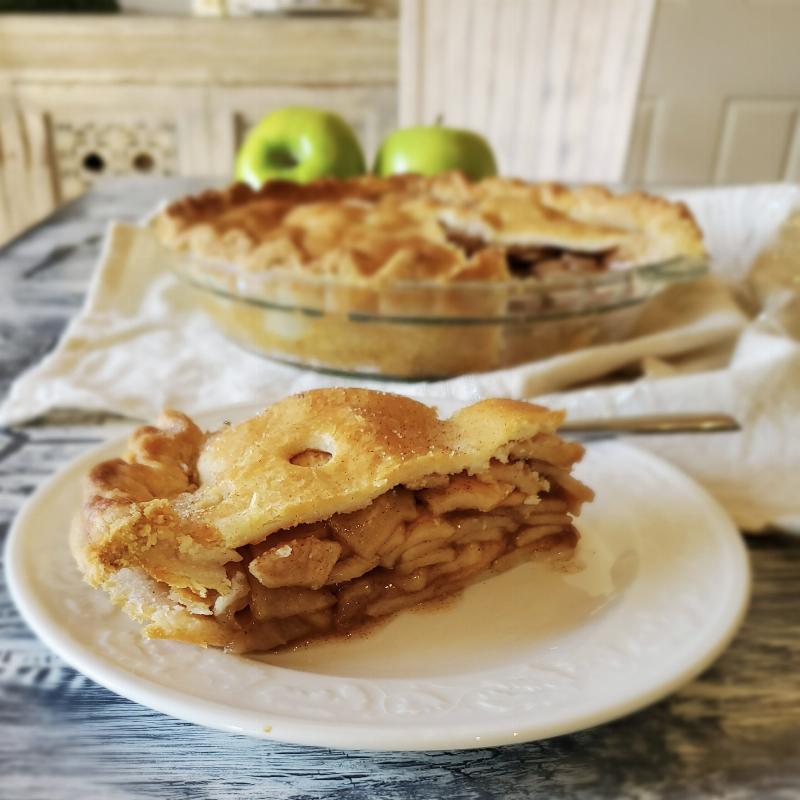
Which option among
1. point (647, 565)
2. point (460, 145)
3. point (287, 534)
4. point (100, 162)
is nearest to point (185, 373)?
point (287, 534)

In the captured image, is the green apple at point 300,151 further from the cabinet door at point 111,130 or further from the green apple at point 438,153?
the cabinet door at point 111,130

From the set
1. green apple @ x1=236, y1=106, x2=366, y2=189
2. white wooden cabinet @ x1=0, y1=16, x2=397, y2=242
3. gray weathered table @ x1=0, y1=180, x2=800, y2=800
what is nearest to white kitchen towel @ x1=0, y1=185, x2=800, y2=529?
gray weathered table @ x1=0, y1=180, x2=800, y2=800

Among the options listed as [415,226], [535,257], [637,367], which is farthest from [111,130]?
[637,367]

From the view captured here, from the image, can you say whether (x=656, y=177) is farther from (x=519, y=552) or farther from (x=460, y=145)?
(x=519, y=552)

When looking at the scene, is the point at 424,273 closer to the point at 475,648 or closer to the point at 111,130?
the point at 475,648

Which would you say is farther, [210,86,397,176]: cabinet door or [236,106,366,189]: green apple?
[210,86,397,176]: cabinet door

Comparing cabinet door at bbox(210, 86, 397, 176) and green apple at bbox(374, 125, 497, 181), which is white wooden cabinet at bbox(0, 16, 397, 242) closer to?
cabinet door at bbox(210, 86, 397, 176)
